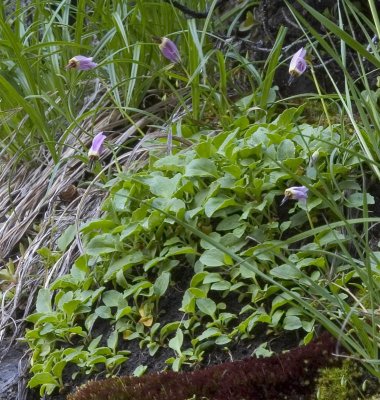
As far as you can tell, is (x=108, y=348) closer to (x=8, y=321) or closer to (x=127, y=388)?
(x=127, y=388)

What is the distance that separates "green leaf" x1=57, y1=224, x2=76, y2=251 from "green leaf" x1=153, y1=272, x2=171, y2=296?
2.13 feet

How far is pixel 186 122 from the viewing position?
153 inches

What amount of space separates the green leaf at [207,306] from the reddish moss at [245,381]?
0.89 ft

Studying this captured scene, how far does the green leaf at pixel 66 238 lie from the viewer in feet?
11.4

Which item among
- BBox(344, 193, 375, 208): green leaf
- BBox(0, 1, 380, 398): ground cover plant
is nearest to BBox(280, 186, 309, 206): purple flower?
BBox(0, 1, 380, 398): ground cover plant

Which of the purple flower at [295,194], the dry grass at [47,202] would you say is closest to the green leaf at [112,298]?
the dry grass at [47,202]

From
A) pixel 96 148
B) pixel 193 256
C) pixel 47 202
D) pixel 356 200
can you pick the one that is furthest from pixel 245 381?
pixel 47 202

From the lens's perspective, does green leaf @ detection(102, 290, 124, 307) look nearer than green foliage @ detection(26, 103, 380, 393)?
No

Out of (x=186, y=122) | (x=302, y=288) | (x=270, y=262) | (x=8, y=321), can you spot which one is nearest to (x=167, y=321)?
(x=270, y=262)

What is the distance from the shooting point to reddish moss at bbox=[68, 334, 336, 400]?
235cm

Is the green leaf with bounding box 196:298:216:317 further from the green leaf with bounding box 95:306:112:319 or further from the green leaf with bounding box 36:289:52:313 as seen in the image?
the green leaf with bounding box 36:289:52:313

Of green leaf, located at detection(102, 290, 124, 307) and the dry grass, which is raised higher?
green leaf, located at detection(102, 290, 124, 307)

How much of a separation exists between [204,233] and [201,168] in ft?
0.79

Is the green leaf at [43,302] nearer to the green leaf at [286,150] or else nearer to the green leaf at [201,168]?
the green leaf at [201,168]
